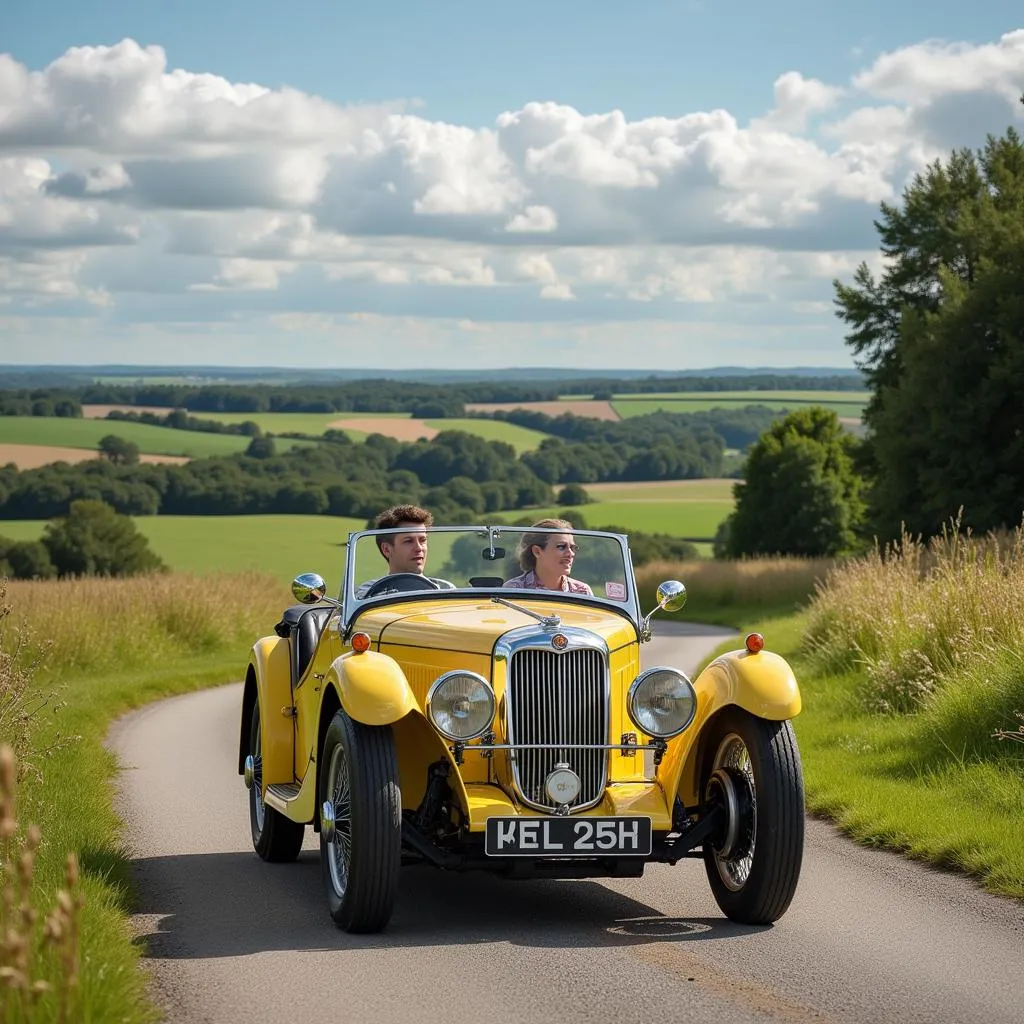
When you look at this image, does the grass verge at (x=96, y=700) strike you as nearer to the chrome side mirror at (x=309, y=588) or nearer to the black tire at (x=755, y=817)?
the chrome side mirror at (x=309, y=588)

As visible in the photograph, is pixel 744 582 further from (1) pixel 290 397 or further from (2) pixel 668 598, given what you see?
(1) pixel 290 397

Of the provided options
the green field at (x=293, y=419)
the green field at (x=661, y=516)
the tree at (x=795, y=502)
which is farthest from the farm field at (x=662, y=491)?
the tree at (x=795, y=502)

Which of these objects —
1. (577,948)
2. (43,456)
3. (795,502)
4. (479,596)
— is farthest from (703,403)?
(577,948)

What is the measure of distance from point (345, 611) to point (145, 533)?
79355 mm

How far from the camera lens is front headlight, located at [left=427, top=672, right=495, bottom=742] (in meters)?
7.65

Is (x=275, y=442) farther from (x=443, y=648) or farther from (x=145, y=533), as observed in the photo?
(x=443, y=648)

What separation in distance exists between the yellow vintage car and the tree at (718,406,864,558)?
254 ft

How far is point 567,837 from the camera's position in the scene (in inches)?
291

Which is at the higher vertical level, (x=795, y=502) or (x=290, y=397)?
(x=290, y=397)

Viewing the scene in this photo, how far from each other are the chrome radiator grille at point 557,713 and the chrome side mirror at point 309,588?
1.67 metres

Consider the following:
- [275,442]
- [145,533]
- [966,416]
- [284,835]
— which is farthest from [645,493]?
[284,835]

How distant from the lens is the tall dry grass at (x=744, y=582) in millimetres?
48344

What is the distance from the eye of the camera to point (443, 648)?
8039 mm

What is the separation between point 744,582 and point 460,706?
43.1 meters
